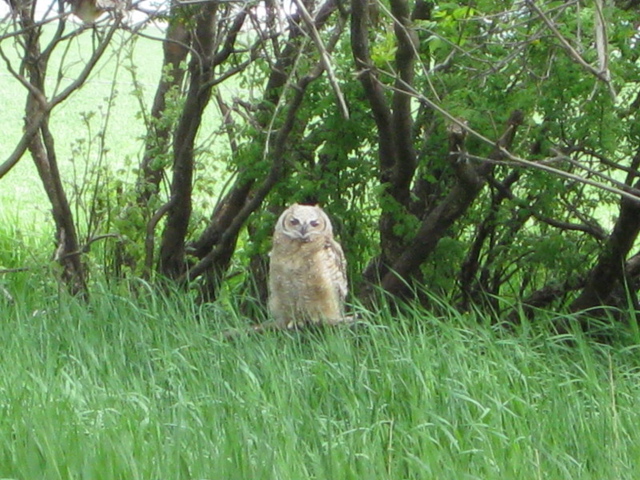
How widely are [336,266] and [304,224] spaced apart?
0.27 metres

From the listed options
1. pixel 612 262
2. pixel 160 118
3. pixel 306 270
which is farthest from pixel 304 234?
pixel 160 118

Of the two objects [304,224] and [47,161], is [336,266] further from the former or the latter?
[47,161]

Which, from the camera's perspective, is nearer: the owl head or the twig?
the twig

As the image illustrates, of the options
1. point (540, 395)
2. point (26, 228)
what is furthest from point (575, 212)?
point (26, 228)

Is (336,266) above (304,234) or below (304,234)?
below

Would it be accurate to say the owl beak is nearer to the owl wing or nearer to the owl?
the owl

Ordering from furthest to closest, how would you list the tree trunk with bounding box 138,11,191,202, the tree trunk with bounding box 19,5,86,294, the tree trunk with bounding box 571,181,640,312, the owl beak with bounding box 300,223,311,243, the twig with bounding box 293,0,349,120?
the tree trunk with bounding box 138,11,191,202 → the tree trunk with bounding box 19,5,86,294 → the tree trunk with bounding box 571,181,640,312 → the owl beak with bounding box 300,223,311,243 → the twig with bounding box 293,0,349,120

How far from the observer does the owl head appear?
180 inches

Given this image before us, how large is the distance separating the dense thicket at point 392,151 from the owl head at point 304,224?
1.37 feet

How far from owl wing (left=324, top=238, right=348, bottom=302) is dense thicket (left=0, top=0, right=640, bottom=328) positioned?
37 centimetres

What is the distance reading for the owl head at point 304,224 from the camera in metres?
4.57

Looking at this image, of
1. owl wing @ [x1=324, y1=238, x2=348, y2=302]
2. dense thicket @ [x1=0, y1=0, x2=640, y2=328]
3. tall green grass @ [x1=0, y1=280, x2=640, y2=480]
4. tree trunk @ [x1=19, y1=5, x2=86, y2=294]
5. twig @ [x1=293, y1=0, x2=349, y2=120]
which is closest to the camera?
tall green grass @ [x1=0, y1=280, x2=640, y2=480]

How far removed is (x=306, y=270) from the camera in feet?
15.2

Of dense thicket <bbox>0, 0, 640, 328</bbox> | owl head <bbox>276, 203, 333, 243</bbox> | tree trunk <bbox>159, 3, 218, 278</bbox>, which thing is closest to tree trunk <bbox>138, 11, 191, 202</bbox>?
dense thicket <bbox>0, 0, 640, 328</bbox>
